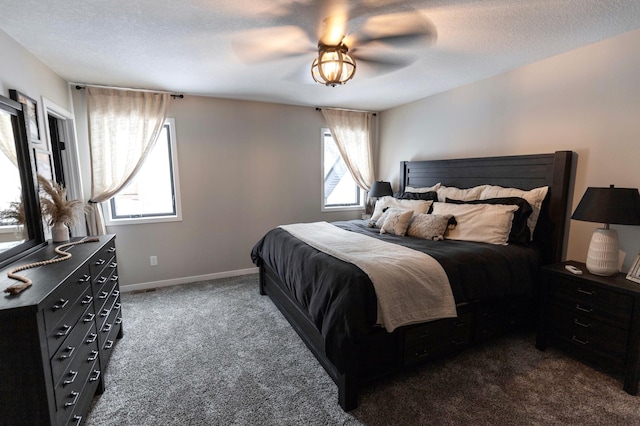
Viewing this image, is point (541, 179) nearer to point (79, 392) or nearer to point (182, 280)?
point (79, 392)

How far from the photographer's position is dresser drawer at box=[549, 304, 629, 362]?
1.96 metres

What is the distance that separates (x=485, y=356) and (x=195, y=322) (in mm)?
2601

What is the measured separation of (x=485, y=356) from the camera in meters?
2.31

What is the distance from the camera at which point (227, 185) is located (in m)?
4.06

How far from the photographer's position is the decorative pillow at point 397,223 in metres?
2.99

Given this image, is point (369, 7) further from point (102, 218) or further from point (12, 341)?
point (102, 218)

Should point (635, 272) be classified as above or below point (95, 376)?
above

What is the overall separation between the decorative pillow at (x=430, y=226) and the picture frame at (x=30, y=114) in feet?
10.4

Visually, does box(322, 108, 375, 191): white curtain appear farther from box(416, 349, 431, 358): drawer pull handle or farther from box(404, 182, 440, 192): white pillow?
box(416, 349, 431, 358): drawer pull handle

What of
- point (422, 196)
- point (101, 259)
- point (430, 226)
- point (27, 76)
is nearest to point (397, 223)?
point (430, 226)

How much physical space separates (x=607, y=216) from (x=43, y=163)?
14.6ft

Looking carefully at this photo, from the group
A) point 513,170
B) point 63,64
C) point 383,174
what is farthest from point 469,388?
point 63,64

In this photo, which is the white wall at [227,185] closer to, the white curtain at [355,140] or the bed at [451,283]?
the white curtain at [355,140]

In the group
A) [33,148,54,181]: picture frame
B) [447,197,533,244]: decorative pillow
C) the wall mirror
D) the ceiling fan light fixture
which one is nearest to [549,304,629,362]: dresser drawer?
[447,197,533,244]: decorative pillow
